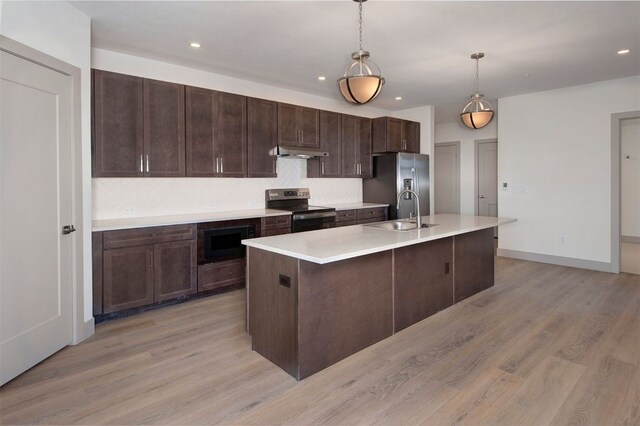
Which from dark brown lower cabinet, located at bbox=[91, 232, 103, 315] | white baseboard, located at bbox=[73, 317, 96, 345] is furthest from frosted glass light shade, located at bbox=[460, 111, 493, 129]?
white baseboard, located at bbox=[73, 317, 96, 345]

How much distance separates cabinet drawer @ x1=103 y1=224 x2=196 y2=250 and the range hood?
62.1 inches

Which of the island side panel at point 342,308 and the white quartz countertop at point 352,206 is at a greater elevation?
the white quartz countertop at point 352,206

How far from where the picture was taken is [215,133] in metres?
4.32

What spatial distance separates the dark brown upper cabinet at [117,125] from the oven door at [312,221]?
1.91 meters

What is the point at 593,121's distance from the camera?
5.12 m

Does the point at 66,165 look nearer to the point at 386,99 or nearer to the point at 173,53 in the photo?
the point at 173,53

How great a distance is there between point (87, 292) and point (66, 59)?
72.5 inches

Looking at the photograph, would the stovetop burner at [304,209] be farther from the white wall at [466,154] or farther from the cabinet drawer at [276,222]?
the white wall at [466,154]

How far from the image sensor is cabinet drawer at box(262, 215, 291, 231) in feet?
14.6

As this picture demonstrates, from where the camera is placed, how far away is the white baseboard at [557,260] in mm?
5172

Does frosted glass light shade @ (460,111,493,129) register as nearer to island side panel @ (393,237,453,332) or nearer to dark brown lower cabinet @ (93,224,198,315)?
island side panel @ (393,237,453,332)

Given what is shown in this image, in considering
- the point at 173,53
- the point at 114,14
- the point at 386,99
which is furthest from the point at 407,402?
the point at 386,99

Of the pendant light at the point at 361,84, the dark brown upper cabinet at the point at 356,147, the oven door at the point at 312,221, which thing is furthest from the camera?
the dark brown upper cabinet at the point at 356,147

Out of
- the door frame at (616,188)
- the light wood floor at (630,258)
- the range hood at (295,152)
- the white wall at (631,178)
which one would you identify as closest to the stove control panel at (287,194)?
the range hood at (295,152)
